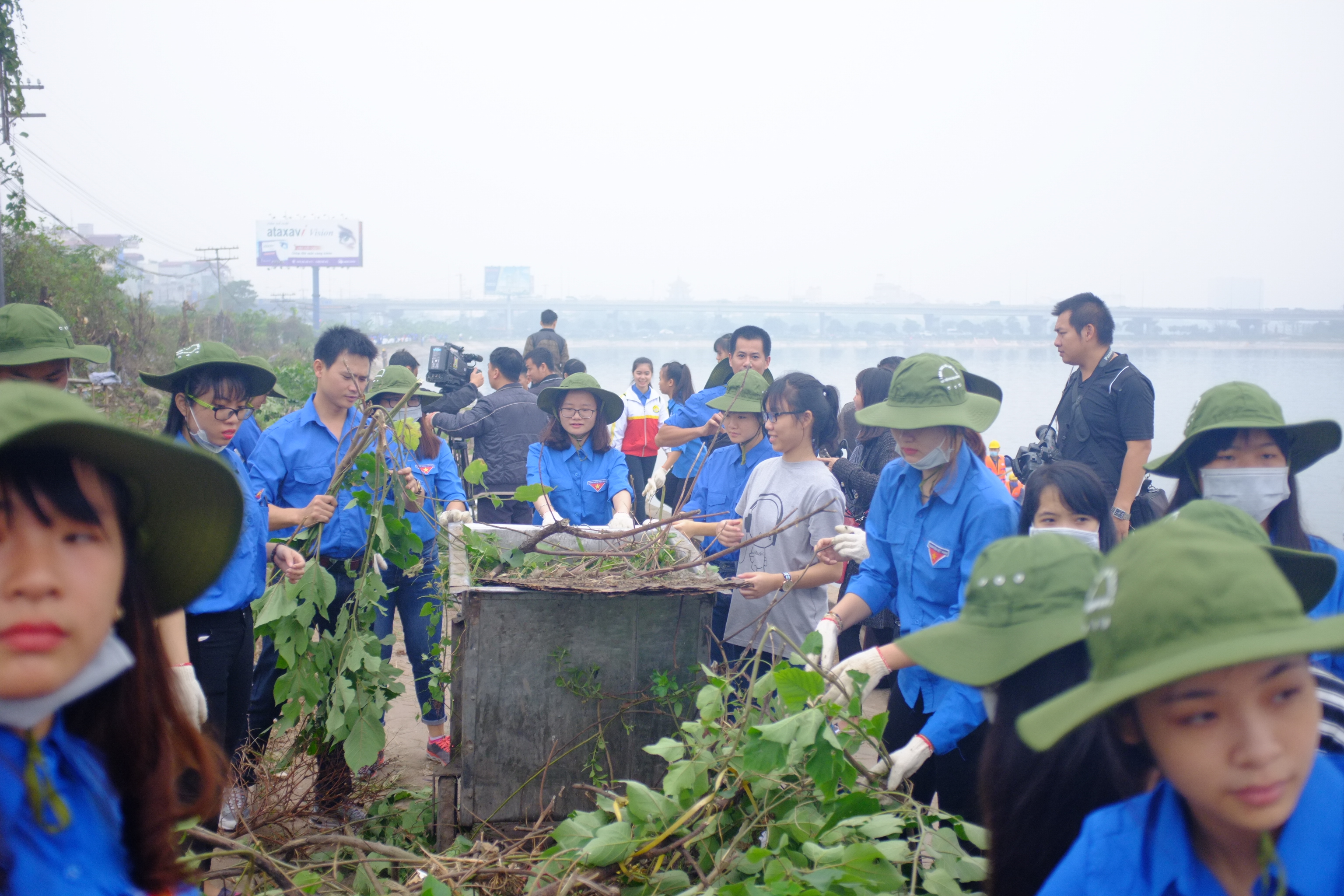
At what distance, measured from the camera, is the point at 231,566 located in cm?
284

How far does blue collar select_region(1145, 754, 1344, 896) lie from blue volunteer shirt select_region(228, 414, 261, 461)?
3.32m

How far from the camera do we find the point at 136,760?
1.10 m

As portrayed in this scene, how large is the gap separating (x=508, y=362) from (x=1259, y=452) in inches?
192

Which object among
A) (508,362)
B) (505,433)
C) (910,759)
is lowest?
(910,759)

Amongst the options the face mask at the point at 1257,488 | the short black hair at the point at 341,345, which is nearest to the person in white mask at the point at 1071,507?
the face mask at the point at 1257,488

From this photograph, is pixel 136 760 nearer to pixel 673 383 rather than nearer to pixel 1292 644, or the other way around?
pixel 1292 644

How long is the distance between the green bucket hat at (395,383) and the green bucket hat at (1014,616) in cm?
292

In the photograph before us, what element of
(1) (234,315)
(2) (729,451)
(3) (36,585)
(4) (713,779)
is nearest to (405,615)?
(2) (729,451)

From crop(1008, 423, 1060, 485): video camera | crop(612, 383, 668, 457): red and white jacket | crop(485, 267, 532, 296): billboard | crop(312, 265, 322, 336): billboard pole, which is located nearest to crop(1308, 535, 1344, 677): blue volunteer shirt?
crop(1008, 423, 1060, 485): video camera

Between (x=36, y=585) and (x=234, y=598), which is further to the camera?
(x=234, y=598)

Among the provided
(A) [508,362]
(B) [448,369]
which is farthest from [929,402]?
(B) [448,369]

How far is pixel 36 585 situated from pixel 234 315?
133 ft

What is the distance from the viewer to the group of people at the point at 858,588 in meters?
0.90

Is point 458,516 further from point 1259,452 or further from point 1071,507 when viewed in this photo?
point 1259,452
